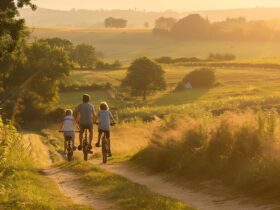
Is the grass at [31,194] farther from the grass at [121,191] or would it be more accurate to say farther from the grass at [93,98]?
the grass at [93,98]

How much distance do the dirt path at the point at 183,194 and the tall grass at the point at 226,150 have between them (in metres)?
0.65

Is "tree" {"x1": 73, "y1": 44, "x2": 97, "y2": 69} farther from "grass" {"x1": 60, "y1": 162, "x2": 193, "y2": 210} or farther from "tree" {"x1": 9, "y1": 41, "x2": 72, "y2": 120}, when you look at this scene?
"grass" {"x1": 60, "y1": 162, "x2": 193, "y2": 210}

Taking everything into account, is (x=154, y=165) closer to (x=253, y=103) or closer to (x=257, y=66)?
(x=253, y=103)

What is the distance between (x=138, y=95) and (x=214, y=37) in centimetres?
10278

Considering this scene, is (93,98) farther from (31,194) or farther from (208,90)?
(31,194)

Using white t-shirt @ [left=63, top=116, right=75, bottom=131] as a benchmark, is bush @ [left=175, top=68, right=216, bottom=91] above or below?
below

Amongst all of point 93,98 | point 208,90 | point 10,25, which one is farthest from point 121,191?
point 208,90

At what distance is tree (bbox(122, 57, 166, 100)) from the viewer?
98000 millimetres

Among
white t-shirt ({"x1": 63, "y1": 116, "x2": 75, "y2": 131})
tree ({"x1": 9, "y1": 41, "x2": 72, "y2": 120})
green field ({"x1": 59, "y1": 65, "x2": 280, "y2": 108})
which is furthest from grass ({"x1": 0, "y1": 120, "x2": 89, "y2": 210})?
green field ({"x1": 59, "y1": 65, "x2": 280, "y2": 108})

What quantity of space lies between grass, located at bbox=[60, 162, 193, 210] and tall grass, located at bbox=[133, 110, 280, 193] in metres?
1.93

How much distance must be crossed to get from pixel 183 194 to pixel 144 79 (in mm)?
82909

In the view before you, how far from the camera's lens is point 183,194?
16078 millimetres

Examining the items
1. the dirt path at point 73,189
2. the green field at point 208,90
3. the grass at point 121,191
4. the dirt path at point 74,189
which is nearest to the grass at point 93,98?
the green field at point 208,90

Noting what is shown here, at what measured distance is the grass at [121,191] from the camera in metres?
13.8
